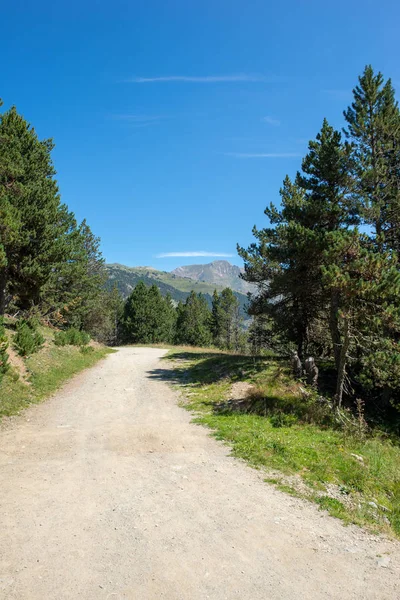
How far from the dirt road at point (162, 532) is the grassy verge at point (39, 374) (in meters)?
2.88

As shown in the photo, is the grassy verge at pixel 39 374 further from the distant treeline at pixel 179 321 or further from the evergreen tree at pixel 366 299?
the distant treeline at pixel 179 321

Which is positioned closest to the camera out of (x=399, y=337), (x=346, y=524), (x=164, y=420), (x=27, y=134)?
(x=346, y=524)

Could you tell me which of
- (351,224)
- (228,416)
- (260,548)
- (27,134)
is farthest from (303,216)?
(27,134)

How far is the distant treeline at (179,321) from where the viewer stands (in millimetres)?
54094

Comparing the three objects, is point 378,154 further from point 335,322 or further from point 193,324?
point 193,324

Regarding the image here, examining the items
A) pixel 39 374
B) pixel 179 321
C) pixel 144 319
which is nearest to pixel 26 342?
pixel 39 374

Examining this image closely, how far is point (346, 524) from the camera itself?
215 inches

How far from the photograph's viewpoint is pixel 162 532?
16.2 feet

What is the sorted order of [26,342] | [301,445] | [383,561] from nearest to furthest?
[383,561] < [301,445] < [26,342]

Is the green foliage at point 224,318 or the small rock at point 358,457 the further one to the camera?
the green foliage at point 224,318

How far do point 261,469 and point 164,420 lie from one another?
4.27 meters

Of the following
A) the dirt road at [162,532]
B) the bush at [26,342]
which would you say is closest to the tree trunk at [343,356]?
the dirt road at [162,532]

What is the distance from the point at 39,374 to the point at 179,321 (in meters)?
56.9

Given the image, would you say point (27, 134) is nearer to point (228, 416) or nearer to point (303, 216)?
point (303, 216)
